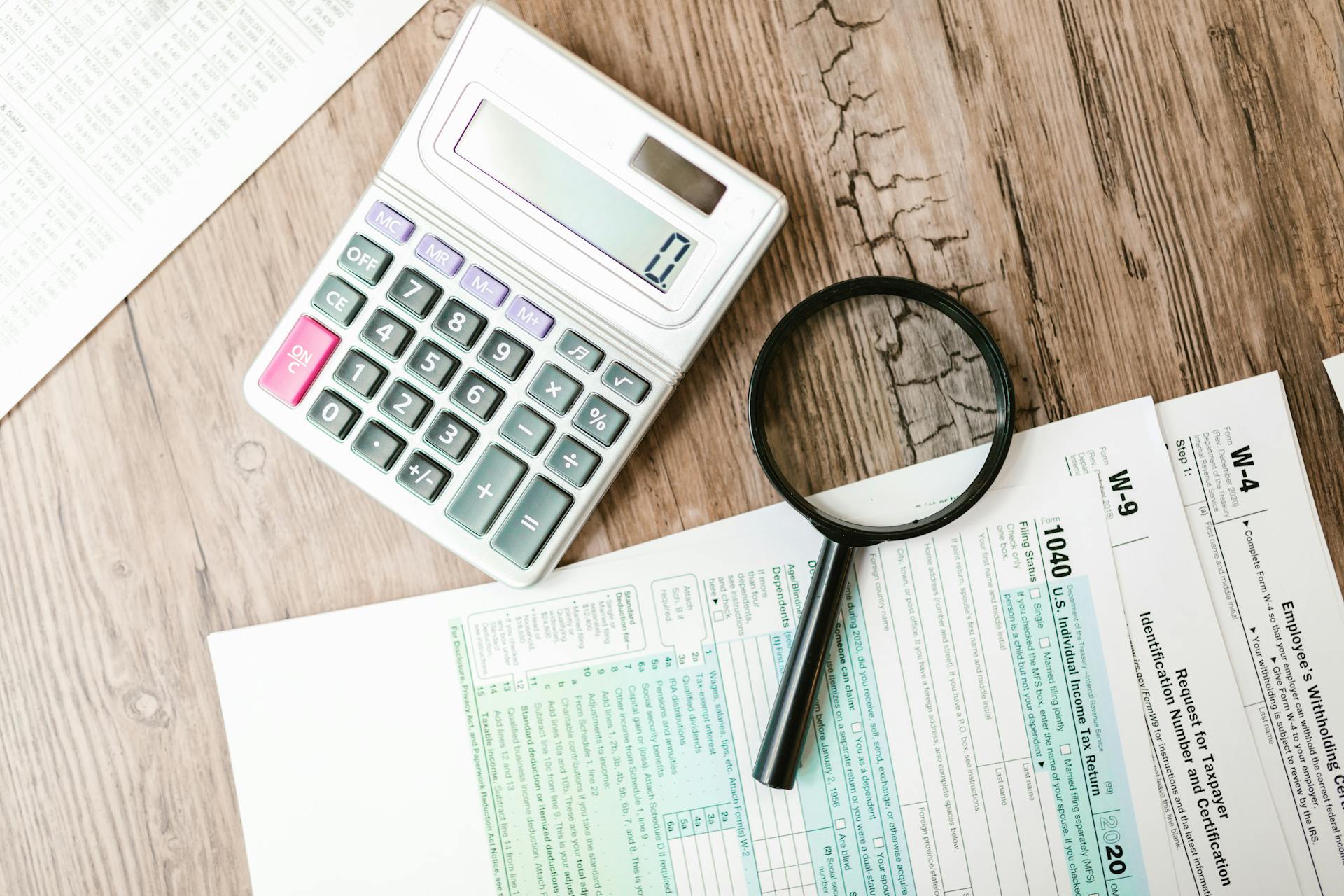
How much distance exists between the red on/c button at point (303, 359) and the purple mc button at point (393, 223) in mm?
72

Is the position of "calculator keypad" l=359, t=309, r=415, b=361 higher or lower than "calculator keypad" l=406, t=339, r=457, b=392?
higher

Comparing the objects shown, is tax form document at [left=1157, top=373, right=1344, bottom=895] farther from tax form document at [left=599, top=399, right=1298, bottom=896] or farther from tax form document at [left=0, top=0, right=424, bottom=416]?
tax form document at [left=0, top=0, right=424, bottom=416]

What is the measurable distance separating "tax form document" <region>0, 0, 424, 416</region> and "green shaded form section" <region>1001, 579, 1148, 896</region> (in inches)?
23.1

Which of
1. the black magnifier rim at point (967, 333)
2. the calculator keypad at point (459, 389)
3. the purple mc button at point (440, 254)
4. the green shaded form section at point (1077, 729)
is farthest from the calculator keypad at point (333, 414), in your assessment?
the green shaded form section at point (1077, 729)

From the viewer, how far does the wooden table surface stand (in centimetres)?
59

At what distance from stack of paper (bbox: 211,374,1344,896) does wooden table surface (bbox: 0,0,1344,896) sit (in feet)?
0.10

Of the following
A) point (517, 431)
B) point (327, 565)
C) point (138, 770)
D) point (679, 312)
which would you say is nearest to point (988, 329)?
point (679, 312)

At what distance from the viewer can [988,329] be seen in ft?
1.94

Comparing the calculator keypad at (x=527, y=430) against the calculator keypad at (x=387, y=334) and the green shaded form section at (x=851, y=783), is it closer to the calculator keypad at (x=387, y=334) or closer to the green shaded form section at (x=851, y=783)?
the calculator keypad at (x=387, y=334)

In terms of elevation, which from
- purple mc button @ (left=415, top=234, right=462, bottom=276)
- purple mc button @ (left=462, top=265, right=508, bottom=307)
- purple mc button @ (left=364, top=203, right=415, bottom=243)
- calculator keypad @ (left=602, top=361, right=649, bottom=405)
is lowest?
calculator keypad @ (left=602, top=361, right=649, bottom=405)

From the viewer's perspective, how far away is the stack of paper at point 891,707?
60cm

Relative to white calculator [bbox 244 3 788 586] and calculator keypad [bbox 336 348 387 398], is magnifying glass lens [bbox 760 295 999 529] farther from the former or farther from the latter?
calculator keypad [bbox 336 348 387 398]

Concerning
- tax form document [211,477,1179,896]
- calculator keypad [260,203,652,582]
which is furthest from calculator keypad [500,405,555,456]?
tax form document [211,477,1179,896]

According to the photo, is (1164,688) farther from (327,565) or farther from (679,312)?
(327,565)
